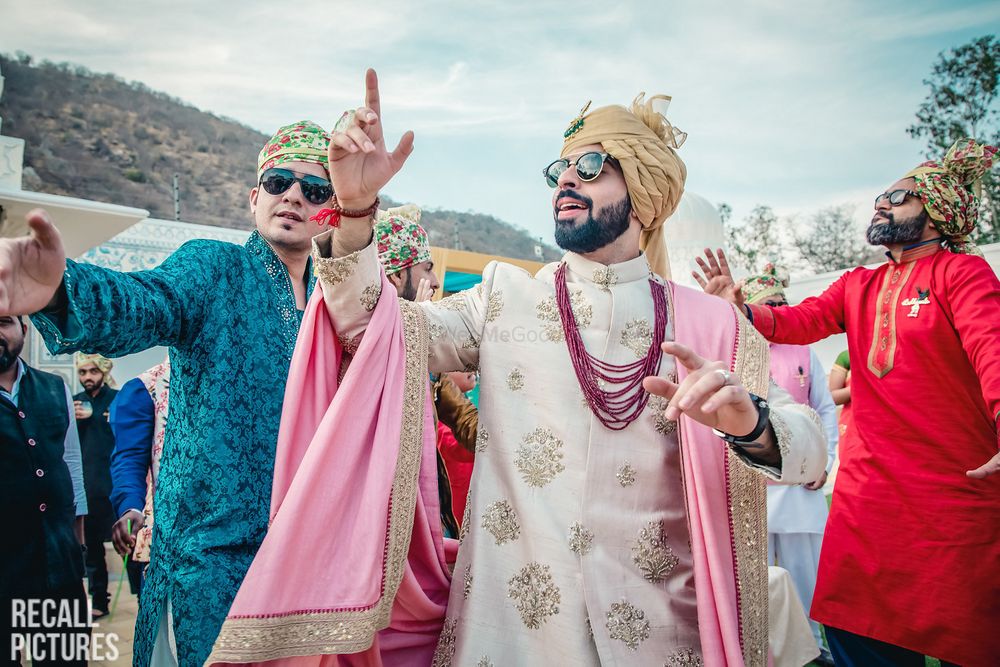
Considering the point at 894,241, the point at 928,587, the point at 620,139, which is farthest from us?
the point at 894,241

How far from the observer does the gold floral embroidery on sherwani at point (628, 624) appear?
1869 mm

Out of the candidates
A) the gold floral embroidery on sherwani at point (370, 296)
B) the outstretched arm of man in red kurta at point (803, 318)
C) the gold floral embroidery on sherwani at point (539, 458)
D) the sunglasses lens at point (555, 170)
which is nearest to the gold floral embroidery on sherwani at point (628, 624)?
the gold floral embroidery on sherwani at point (539, 458)

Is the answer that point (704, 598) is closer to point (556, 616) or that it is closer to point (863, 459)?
point (556, 616)

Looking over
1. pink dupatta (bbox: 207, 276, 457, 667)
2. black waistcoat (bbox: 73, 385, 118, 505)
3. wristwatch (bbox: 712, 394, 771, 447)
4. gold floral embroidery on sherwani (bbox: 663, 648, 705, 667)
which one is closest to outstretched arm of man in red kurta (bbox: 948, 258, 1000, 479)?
Answer: wristwatch (bbox: 712, 394, 771, 447)

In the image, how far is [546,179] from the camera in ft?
7.97

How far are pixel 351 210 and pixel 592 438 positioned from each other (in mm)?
894

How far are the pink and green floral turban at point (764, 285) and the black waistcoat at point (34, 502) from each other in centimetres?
480

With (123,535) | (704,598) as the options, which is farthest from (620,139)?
(123,535)

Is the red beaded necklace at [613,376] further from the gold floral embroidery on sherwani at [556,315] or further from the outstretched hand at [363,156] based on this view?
the outstretched hand at [363,156]

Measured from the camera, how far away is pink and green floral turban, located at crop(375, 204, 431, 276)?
3553mm

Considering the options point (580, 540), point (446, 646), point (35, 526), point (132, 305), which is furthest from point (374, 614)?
point (35, 526)

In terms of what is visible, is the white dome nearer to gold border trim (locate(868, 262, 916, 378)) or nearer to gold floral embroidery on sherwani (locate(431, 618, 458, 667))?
gold border trim (locate(868, 262, 916, 378))

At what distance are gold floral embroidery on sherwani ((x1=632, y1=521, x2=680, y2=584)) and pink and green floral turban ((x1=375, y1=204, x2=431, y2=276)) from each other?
76.9 inches

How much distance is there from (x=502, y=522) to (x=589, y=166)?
3.71 feet
